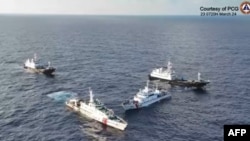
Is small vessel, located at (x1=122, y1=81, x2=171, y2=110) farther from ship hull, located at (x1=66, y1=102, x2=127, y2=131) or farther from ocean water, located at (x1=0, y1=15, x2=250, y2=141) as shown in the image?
ship hull, located at (x1=66, y1=102, x2=127, y2=131)

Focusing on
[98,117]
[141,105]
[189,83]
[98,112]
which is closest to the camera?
[98,117]

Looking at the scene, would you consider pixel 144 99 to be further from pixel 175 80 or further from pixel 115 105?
pixel 175 80

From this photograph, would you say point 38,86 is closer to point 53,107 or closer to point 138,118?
point 53,107

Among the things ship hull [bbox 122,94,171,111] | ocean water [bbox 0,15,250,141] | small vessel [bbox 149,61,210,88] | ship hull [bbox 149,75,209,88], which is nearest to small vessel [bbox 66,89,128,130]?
ocean water [bbox 0,15,250,141]

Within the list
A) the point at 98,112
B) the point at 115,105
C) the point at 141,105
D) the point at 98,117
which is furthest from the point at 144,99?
the point at 98,117

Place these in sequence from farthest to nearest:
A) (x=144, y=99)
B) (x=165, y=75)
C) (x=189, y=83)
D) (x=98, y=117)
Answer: (x=165, y=75)
(x=189, y=83)
(x=144, y=99)
(x=98, y=117)

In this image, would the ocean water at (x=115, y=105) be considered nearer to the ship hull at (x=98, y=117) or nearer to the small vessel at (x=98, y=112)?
the ship hull at (x=98, y=117)

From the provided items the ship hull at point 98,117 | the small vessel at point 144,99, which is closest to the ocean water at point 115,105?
the ship hull at point 98,117
